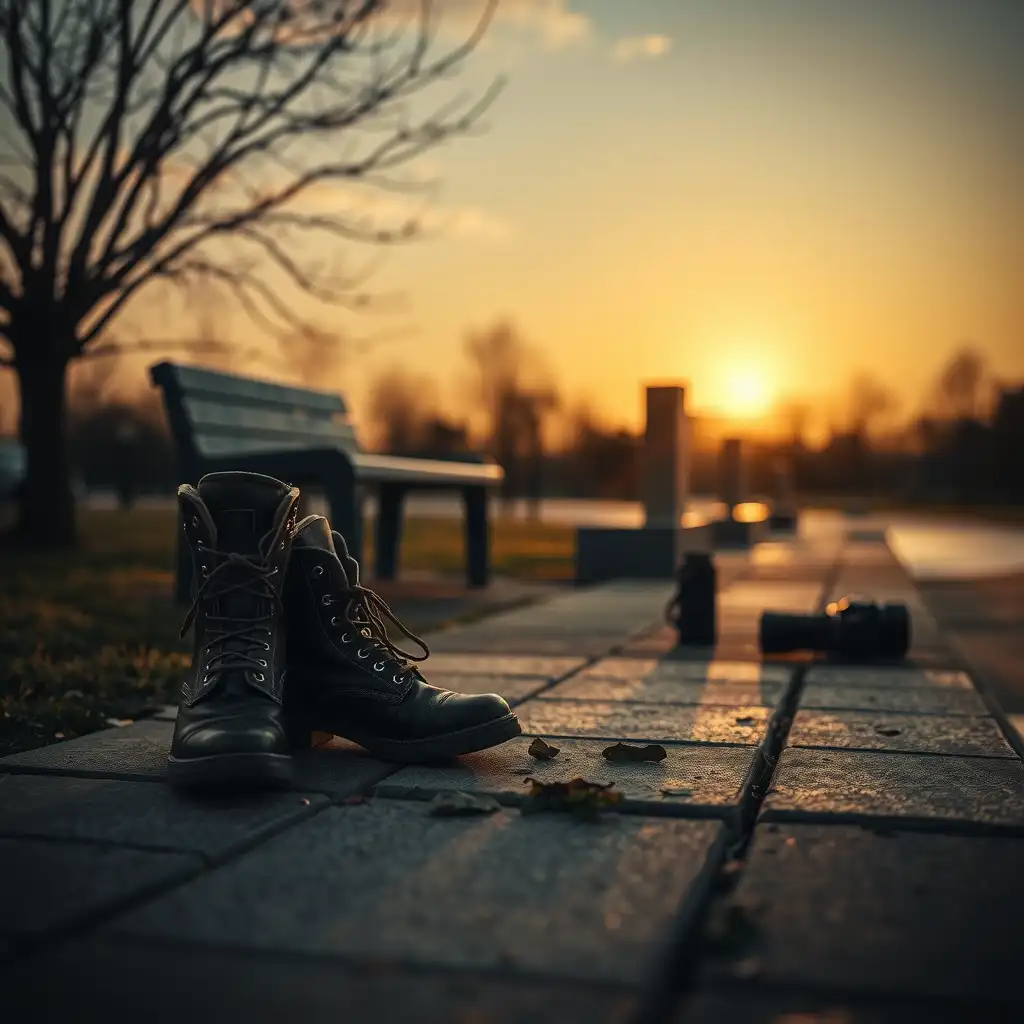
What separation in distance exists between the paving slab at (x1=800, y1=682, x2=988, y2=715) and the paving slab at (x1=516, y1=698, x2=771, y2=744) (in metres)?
0.25

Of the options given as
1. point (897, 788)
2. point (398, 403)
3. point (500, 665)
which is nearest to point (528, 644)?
point (500, 665)

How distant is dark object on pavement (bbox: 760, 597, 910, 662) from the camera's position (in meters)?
3.98

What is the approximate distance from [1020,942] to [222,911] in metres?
0.92

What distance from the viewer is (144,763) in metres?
2.23

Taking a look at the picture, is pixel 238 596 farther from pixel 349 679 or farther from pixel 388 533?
pixel 388 533

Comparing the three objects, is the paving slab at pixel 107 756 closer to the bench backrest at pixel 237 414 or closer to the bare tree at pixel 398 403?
the bench backrest at pixel 237 414

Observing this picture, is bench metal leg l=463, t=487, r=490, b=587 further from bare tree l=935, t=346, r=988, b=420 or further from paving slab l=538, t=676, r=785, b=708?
bare tree l=935, t=346, r=988, b=420

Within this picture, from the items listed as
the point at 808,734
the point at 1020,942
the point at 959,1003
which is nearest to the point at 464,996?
the point at 959,1003

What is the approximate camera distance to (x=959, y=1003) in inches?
46.1

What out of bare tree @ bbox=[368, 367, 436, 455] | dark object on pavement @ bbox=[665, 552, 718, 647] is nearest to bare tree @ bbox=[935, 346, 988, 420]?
bare tree @ bbox=[368, 367, 436, 455]

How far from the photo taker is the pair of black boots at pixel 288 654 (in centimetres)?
209

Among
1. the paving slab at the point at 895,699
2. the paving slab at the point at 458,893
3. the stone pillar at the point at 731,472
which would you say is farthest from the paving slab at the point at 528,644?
the stone pillar at the point at 731,472

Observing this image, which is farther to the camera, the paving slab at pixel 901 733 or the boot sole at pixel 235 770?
the paving slab at pixel 901 733

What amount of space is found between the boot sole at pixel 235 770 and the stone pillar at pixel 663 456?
6.88 metres
